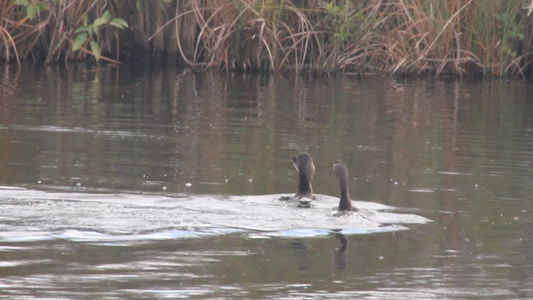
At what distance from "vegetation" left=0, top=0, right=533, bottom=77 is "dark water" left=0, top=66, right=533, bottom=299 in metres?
2.52

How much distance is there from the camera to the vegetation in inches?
788

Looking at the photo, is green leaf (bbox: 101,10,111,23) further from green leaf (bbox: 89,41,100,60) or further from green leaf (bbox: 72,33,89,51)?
green leaf (bbox: 89,41,100,60)

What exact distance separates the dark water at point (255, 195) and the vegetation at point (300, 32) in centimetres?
252

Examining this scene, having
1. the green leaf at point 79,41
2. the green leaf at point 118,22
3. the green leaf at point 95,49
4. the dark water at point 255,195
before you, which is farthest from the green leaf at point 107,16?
the dark water at point 255,195

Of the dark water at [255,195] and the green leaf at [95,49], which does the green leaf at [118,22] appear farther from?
the dark water at [255,195]

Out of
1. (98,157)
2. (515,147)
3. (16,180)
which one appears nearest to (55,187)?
(16,180)

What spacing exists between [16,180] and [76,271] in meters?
3.43

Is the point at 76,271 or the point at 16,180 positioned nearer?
the point at 76,271

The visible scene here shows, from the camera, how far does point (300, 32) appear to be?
67.9 feet

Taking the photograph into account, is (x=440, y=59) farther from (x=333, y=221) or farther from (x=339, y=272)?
(x=339, y=272)

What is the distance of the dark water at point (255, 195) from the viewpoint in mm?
6480

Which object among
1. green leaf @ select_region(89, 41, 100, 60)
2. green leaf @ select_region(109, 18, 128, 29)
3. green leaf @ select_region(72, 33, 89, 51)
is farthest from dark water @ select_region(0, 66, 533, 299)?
green leaf @ select_region(89, 41, 100, 60)

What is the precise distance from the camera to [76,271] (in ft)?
21.2

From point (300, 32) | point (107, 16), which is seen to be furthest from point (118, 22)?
point (300, 32)
